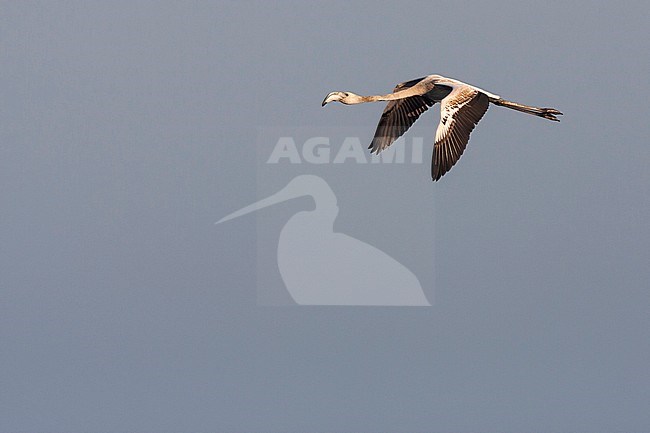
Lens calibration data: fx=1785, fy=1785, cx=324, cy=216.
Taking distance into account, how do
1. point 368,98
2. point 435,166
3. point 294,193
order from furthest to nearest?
1. point 294,193
2. point 368,98
3. point 435,166

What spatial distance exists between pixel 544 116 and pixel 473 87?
2378 millimetres

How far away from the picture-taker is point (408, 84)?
131 feet

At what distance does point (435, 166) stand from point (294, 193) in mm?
13824

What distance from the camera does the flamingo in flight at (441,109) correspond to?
36.6 meters

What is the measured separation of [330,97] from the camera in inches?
1499

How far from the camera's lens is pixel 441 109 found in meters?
37.6

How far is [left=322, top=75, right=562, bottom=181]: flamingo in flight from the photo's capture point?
3662cm

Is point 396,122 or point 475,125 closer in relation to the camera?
point 475,125

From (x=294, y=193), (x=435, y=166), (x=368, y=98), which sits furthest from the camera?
(x=294, y=193)

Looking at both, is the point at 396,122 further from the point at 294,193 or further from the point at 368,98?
the point at 294,193

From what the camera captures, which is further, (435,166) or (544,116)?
(544,116)

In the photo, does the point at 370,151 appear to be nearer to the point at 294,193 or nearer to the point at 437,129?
the point at 437,129

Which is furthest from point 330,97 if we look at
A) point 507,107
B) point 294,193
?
point 294,193

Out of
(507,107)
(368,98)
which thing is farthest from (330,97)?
(507,107)
